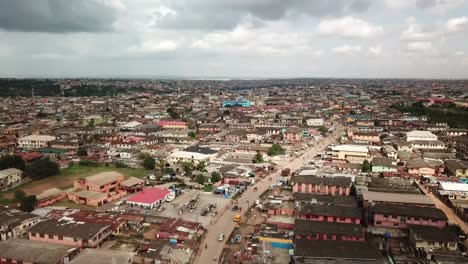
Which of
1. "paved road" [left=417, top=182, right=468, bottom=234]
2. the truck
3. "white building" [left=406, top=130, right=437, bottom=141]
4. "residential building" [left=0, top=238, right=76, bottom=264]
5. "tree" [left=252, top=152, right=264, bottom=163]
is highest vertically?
"white building" [left=406, top=130, right=437, bottom=141]

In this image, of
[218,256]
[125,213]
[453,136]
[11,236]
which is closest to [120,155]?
[125,213]

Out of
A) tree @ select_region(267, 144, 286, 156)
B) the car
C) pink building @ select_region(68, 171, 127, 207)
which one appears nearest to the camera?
the car

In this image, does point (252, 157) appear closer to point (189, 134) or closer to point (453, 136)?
point (189, 134)

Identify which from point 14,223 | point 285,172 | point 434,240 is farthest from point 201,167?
point 434,240

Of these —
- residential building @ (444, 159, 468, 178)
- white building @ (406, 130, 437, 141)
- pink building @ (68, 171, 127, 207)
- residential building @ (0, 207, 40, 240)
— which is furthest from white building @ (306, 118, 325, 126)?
residential building @ (0, 207, 40, 240)

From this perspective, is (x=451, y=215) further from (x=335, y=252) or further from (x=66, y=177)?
(x=66, y=177)

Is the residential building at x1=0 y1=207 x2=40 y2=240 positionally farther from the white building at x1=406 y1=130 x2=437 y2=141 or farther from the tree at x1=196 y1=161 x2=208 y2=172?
the white building at x1=406 y1=130 x2=437 y2=141

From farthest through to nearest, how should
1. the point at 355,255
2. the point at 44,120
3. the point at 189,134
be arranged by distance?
the point at 44,120, the point at 189,134, the point at 355,255
